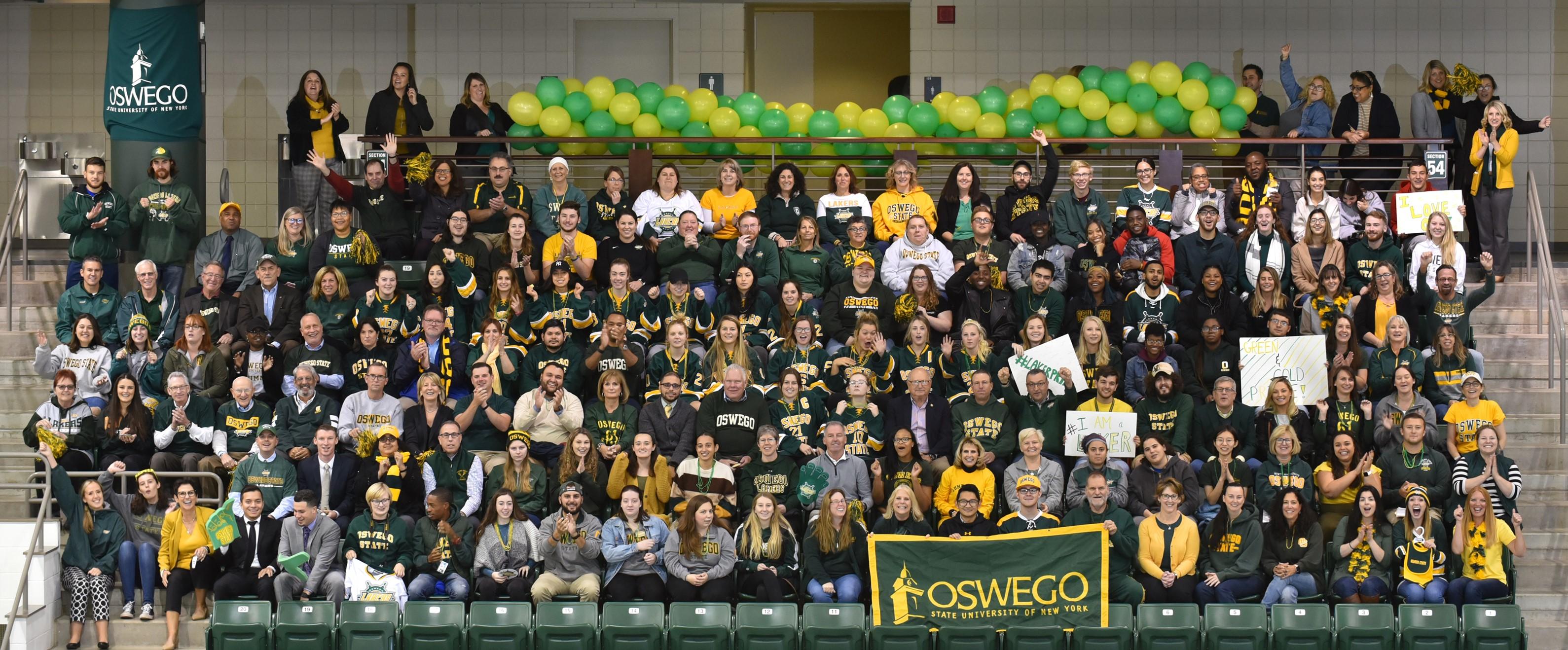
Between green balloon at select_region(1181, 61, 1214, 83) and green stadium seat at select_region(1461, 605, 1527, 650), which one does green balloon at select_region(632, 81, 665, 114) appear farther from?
green stadium seat at select_region(1461, 605, 1527, 650)

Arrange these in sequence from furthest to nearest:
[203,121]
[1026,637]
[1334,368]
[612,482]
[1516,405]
A: [203,121] < [1516,405] < [1334,368] < [612,482] < [1026,637]

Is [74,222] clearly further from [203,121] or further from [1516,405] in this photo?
[1516,405]

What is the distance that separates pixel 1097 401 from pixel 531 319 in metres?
4.58

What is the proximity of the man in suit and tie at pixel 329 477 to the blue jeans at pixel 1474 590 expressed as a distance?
7.82 m

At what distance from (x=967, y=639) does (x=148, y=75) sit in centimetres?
881

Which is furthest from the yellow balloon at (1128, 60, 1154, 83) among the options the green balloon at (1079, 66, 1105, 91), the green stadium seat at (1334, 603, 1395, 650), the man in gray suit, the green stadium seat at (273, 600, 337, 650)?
the green stadium seat at (273, 600, 337, 650)

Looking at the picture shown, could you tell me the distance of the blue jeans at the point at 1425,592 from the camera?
11266mm

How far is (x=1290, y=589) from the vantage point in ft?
37.0

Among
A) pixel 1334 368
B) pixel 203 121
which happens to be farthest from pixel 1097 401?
pixel 203 121

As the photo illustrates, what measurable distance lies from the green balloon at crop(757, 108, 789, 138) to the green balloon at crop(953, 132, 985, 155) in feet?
5.41

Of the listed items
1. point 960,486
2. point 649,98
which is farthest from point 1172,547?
point 649,98

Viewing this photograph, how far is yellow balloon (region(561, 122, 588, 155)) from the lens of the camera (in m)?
15.0

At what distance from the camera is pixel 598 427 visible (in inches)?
490

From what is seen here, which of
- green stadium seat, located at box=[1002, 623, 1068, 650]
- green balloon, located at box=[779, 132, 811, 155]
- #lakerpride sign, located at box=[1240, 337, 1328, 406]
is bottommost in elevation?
green stadium seat, located at box=[1002, 623, 1068, 650]
